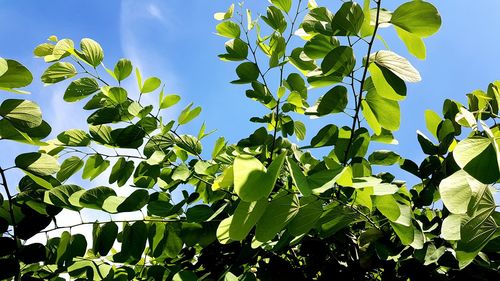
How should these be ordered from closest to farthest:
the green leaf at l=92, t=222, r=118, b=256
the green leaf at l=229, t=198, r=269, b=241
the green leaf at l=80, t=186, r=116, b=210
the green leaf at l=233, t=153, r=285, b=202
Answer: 1. the green leaf at l=233, t=153, r=285, b=202
2. the green leaf at l=229, t=198, r=269, b=241
3. the green leaf at l=80, t=186, r=116, b=210
4. the green leaf at l=92, t=222, r=118, b=256

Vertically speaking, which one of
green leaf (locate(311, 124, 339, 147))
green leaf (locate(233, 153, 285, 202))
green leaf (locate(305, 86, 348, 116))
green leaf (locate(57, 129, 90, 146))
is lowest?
green leaf (locate(311, 124, 339, 147))

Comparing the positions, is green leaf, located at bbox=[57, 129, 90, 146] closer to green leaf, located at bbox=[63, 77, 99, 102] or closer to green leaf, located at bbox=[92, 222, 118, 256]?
green leaf, located at bbox=[63, 77, 99, 102]

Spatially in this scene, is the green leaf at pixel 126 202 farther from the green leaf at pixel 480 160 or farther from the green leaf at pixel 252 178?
the green leaf at pixel 480 160

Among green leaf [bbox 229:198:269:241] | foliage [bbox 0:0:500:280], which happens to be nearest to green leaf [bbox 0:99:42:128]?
foliage [bbox 0:0:500:280]

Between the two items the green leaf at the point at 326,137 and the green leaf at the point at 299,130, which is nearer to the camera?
the green leaf at the point at 326,137

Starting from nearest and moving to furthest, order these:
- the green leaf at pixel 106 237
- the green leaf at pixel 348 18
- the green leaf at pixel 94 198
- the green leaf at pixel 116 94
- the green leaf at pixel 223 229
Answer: the green leaf at pixel 223 229
the green leaf at pixel 348 18
the green leaf at pixel 94 198
the green leaf at pixel 106 237
the green leaf at pixel 116 94

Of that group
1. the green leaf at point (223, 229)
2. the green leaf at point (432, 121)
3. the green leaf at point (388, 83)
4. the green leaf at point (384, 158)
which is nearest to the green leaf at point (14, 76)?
the green leaf at point (223, 229)

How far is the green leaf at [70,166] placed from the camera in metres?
1.58

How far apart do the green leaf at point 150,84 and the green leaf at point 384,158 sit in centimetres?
83

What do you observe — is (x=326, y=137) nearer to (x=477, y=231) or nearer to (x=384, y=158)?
(x=384, y=158)

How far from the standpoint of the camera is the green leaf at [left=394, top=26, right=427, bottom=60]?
99 cm

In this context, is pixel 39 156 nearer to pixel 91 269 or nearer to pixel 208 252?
pixel 91 269

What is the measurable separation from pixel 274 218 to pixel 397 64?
0.45 meters

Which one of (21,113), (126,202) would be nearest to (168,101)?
(126,202)
